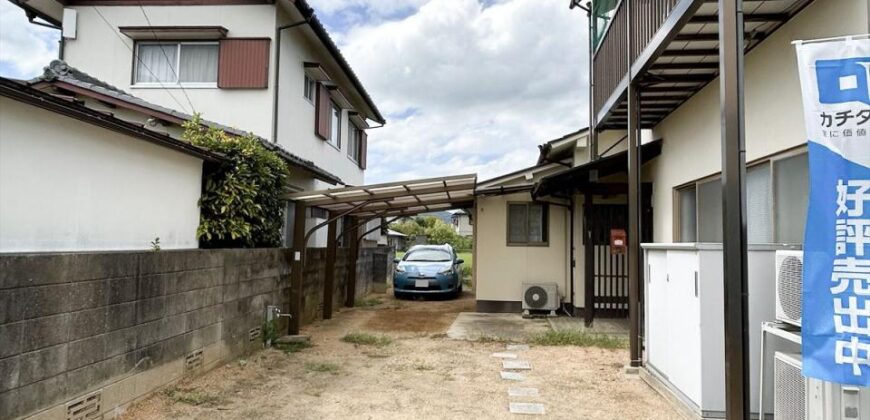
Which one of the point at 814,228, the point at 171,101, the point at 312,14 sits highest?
the point at 312,14

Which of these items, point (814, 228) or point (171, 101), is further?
point (171, 101)

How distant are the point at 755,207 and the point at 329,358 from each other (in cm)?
509

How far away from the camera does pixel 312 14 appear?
10070 mm

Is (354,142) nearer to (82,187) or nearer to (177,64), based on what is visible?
(177,64)

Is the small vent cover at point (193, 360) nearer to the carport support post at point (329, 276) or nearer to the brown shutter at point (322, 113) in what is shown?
the carport support post at point (329, 276)

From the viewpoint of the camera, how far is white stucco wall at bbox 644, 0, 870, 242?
13.6 feet

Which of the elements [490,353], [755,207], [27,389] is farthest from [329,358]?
[755,207]

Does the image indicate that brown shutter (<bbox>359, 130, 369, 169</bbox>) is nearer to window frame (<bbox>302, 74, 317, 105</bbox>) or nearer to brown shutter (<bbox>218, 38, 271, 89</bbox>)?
window frame (<bbox>302, 74, 317, 105</bbox>)

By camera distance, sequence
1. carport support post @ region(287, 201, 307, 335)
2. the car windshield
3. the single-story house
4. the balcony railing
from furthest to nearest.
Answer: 1. the car windshield
2. carport support post @ region(287, 201, 307, 335)
3. the balcony railing
4. the single-story house

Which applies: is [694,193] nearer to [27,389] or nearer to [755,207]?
[755,207]

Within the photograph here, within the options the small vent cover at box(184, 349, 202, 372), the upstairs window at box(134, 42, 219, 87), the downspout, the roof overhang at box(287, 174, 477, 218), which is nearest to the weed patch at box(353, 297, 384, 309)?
the roof overhang at box(287, 174, 477, 218)

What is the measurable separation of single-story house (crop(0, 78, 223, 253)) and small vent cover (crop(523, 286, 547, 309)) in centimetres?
644

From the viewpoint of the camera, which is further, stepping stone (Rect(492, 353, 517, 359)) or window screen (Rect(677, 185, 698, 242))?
window screen (Rect(677, 185, 698, 242))

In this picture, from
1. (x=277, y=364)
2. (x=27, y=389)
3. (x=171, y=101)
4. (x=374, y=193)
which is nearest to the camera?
(x=27, y=389)
